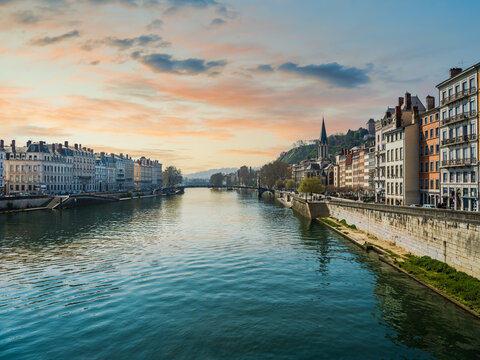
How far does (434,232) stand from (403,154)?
33.4m

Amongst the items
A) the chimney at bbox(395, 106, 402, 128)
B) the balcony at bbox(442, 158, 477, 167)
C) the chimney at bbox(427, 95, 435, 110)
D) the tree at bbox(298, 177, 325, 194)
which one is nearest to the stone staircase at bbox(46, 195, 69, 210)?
the tree at bbox(298, 177, 325, 194)

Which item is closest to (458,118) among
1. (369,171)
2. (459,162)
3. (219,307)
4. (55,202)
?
(459,162)

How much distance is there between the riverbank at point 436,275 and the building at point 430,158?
1771cm

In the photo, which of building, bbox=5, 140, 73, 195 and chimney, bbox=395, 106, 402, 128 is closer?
chimney, bbox=395, 106, 402, 128

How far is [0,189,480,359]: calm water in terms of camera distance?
1939 centimetres

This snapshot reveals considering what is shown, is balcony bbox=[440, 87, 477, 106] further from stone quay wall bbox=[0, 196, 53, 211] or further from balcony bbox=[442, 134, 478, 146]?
→ stone quay wall bbox=[0, 196, 53, 211]

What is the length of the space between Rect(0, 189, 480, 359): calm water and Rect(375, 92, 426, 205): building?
892 inches

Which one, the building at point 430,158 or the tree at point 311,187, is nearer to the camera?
the building at point 430,158

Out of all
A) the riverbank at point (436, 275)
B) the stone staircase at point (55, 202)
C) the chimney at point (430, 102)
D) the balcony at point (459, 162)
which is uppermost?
the chimney at point (430, 102)

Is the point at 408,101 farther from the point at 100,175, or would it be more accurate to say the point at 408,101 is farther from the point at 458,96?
the point at 100,175

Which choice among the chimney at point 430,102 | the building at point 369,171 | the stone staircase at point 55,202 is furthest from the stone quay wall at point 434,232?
the stone staircase at point 55,202

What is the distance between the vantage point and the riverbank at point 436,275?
2367 centimetres

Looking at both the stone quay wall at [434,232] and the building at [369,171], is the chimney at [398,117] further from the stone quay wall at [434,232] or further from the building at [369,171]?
the building at [369,171]

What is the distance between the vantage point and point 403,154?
61969 mm
